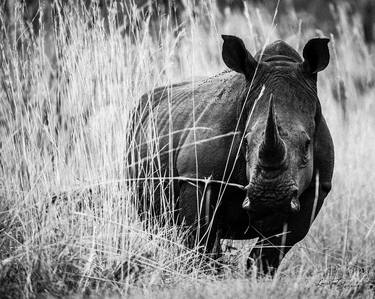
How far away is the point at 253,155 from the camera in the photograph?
407cm

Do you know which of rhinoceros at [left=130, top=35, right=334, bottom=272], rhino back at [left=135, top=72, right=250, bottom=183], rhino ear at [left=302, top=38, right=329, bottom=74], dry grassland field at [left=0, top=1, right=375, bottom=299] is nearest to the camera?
dry grassland field at [left=0, top=1, right=375, bottom=299]

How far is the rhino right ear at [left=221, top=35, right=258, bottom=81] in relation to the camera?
4.38 m

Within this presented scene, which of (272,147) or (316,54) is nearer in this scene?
(272,147)

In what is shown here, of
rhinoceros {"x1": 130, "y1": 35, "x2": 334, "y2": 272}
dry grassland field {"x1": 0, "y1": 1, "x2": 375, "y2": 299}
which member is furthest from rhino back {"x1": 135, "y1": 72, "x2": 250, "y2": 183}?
dry grassland field {"x1": 0, "y1": 1, "x2": 375, "y2": 299}

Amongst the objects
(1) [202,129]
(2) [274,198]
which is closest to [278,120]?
(2) [274,198]

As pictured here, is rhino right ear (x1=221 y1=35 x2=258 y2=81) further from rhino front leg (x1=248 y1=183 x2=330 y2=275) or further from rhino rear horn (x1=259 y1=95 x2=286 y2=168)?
rhino front leg (x1=248 y1=183 x2=330 y2=275)

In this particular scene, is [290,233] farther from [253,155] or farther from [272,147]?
[272,147]

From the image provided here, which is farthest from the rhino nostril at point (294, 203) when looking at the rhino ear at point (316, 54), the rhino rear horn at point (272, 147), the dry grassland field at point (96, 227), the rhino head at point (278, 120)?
the rhino ear at point (316, 54)

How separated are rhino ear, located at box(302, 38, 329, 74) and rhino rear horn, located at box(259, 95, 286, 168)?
646 millimetres

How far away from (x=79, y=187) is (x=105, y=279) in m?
0.83

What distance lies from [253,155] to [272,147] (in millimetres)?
266

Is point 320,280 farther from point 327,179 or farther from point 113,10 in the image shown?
point 113,10

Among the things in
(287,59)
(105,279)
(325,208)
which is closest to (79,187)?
(105,279)

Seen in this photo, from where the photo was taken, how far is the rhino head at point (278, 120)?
3.85 meters
